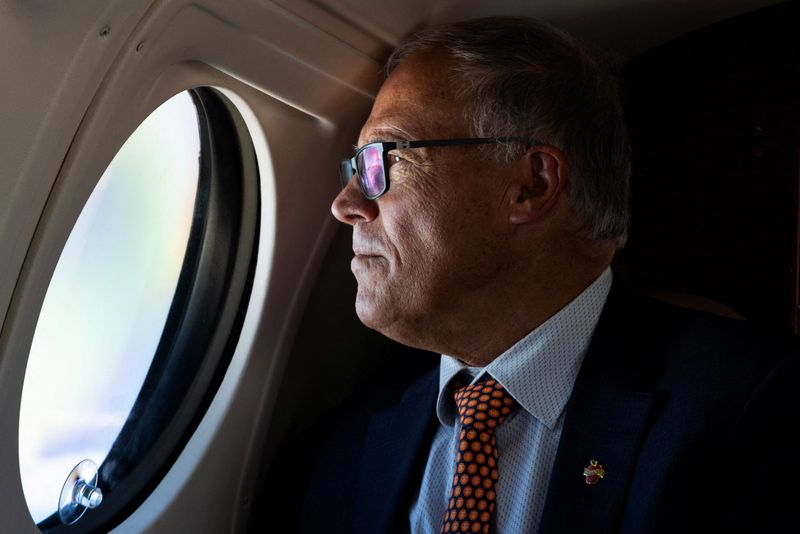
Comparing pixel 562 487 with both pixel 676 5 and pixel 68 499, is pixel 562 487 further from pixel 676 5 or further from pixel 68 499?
pixel 676 5

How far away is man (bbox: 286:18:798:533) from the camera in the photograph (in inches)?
69.2

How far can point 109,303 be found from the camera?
1.93m

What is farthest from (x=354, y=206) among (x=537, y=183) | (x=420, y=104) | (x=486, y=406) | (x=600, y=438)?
(x=600, y=438)

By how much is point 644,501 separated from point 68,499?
1.20 metres

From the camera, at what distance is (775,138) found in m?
2.41

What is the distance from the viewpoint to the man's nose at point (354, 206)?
1.99 metres

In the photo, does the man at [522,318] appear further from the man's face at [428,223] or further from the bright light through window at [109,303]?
the bright light through window at [109,303]

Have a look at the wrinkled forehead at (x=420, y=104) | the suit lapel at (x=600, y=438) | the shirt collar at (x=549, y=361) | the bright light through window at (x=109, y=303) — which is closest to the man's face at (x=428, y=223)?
the wrinkled forehead at (x=420, y=104)

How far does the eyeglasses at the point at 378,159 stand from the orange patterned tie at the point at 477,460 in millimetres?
506

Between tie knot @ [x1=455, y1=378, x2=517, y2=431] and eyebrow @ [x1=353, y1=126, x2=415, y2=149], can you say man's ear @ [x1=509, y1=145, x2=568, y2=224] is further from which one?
tie knot @ [x1=455, y1=378, x2=517, y2=431]

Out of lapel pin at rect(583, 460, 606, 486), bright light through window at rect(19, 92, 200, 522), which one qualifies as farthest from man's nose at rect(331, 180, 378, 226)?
lapel pin at rect(583, 460, 606, 486)

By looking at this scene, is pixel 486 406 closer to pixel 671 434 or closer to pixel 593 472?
pixel 593 472

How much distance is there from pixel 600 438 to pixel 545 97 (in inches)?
30.0

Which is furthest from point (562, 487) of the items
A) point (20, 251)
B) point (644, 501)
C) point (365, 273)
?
point (20, 251)
